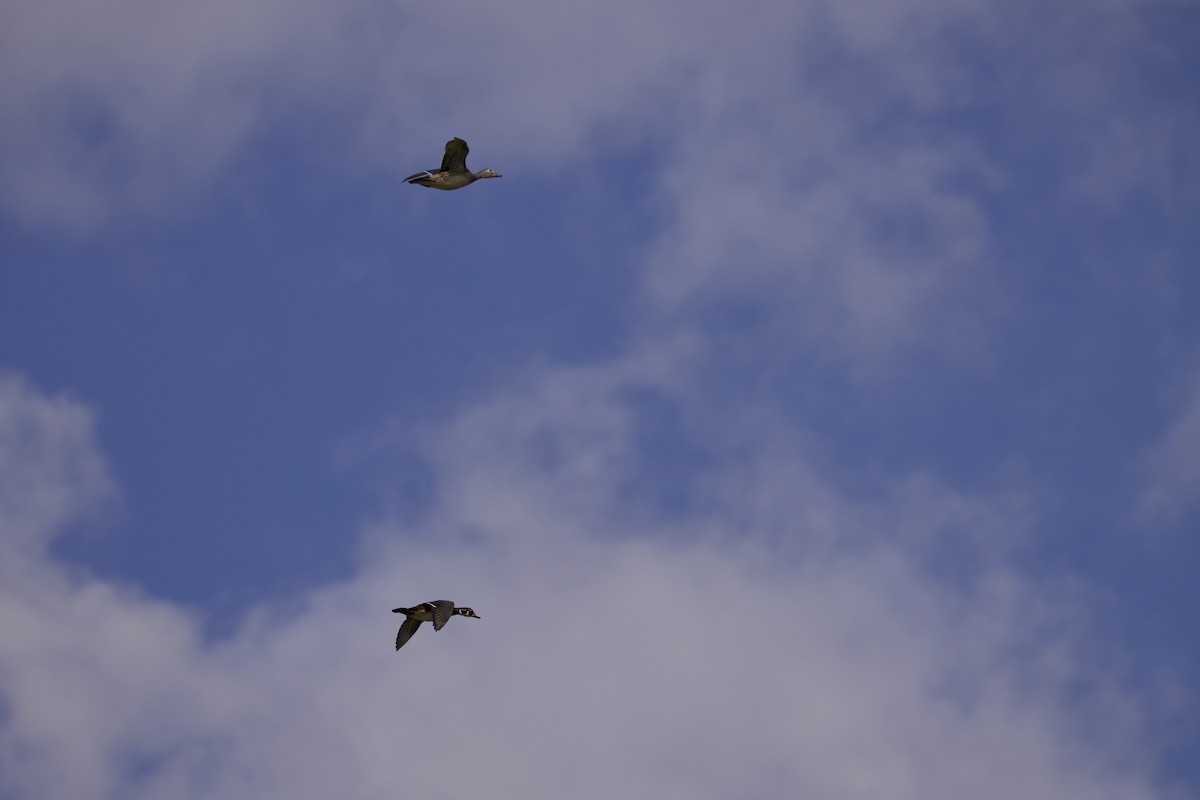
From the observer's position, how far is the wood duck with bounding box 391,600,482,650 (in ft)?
274

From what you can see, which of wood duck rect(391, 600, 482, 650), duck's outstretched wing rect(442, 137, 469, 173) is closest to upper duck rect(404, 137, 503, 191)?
duck's outstretched wing rect(442, 137, 469, 173)

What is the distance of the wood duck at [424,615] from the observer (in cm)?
8344

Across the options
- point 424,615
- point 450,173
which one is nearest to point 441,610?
point 424,615

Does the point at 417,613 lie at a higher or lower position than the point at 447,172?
lower

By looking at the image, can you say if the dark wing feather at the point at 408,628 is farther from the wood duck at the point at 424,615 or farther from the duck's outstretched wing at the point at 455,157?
the duck's outstretched wing at the point at 455,157

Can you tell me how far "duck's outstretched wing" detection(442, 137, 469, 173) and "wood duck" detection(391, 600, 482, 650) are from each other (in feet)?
75.4

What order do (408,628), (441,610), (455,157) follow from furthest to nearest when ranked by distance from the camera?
(455,157) → (408,628) → (441,610)

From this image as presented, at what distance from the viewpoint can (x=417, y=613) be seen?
281 feet

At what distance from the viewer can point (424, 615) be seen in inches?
3378

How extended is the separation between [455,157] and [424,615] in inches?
934

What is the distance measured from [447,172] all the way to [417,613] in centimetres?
2326

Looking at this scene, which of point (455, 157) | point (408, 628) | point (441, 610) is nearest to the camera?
point (441, 610)

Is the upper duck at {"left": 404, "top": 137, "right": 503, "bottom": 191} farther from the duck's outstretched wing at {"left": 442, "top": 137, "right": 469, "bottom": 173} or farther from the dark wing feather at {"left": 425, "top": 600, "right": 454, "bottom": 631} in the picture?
the dark wing feather at {"left": 425, "top": 600, "right": 454, "bottom": 631}

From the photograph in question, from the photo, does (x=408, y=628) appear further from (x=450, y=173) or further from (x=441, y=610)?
(x=450, y=173)
